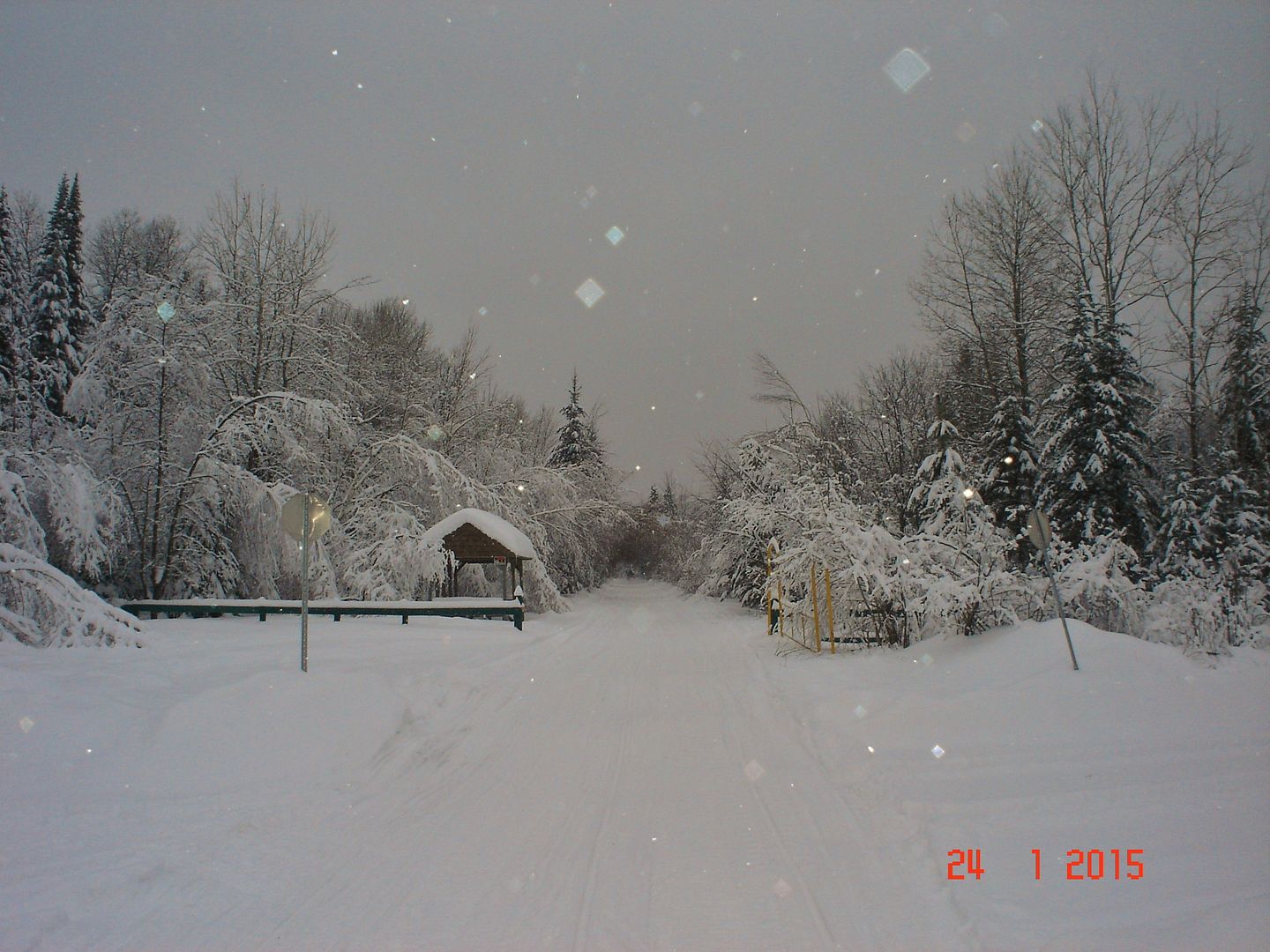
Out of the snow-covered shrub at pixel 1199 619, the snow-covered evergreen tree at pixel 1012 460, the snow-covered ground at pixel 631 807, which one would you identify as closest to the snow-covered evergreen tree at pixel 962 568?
the snow-covered ground at pixel 631 807

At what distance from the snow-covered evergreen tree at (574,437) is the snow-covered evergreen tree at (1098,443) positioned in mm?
31620

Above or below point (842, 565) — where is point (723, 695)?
below

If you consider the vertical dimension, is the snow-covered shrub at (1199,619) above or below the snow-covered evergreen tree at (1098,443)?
below

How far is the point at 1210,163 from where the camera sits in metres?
20.4

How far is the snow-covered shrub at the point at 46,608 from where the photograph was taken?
26.2 feet

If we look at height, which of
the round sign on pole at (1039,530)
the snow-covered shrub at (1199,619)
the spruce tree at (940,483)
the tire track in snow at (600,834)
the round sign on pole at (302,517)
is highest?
the spruce tree at (940,483)

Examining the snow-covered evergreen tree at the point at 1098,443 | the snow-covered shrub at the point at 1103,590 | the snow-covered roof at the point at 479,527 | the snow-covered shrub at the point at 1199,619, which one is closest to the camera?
the snow-covered shrub at the point at 1199,619

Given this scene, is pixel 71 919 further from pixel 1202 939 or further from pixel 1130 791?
pixel 1130 791

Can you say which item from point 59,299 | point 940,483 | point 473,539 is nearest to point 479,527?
point 473,539

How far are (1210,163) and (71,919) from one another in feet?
97.3

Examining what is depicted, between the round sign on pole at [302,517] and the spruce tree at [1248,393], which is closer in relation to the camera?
the round sign on pole at [302,517]

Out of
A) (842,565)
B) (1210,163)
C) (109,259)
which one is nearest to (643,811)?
(842,565)

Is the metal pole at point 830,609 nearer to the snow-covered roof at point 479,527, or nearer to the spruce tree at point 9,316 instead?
the snow-covered roof at point 479,527

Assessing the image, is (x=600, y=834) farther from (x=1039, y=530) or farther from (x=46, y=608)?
(x=46, y=608)
